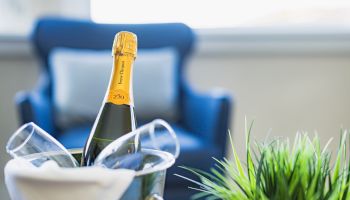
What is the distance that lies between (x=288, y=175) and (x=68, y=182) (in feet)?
0.65

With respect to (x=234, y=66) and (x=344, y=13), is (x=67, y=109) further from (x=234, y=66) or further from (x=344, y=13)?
(x=344, y=13)

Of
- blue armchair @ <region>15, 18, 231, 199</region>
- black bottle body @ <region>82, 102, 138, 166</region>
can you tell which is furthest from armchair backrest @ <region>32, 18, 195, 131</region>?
black bottle body @ <region>82, 102, 138, 166</region>

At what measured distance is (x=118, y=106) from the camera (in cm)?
50

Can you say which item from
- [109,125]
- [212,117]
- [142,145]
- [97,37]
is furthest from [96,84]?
[142,145]

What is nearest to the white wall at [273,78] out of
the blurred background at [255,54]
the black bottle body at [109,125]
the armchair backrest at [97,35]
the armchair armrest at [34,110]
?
the blurred background at [255,54]

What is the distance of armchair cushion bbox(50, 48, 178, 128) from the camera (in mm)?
1575

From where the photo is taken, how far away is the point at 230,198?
41cm

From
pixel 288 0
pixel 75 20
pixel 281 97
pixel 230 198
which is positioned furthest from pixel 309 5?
pixel 230 198

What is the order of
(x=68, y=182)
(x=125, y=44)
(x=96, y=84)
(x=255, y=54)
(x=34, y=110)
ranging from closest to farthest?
(x=68, y=182)
(x=125, y=44)
(x=34, y=110)
(x=96, y=84)
(x=255, y=54)

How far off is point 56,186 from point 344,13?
81.8 inches

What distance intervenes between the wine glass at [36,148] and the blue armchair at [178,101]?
735mm

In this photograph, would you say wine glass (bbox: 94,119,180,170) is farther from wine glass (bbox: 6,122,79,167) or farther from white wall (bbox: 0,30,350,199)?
white wall (bbox: 0,30,350,199)

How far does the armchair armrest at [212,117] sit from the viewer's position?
1.36m

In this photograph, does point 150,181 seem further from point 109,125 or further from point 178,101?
point 178,101
